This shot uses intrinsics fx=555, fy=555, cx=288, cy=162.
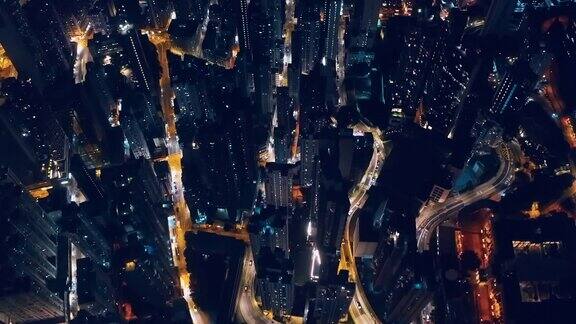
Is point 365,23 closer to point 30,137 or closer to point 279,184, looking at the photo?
point 279,184

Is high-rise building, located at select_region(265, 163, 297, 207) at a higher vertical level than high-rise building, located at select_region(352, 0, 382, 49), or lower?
lower

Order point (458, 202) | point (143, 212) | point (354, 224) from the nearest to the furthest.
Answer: point (143, 212) → point (354, 224) → point (458, 202)

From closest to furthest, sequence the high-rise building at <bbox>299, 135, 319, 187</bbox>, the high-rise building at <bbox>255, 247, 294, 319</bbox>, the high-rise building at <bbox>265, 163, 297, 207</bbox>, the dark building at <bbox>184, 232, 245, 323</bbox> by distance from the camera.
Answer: the high-rise building at <bbox>255, 247, 294, 319</bbox> < the dark building at <bbox>184, 232, 245, 323</bbox> < the high-rise building at <bbox>265, 163, 297, 207</bbox> < the high-rise building at <bbox>299, 135, 319, 187</bbox>

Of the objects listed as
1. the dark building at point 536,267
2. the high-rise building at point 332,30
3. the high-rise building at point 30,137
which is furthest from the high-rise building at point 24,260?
the dark building at point 536,267

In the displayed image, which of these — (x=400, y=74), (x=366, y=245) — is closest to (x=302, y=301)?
(x=366, y=245)

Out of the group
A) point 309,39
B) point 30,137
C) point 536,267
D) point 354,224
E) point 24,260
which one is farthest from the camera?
point 309,39

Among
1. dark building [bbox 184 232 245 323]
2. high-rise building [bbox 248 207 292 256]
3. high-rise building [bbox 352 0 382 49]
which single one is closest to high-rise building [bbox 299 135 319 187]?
high-rise building [bbox 248 207 292 256]

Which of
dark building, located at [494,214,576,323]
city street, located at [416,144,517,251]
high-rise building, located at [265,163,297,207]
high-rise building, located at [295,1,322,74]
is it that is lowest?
dark building, located at [494,214,576,323]

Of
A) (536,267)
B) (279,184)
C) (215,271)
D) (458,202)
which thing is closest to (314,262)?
(279,184)

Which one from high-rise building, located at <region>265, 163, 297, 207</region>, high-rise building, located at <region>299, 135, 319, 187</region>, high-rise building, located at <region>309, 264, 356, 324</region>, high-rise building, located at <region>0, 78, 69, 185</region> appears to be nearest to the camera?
high-rise building, located at <region>309, 264, 356, 324</region>

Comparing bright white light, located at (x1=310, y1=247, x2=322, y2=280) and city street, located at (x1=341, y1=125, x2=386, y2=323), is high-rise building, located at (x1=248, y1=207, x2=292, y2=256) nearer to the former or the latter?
bright white light, located at (x1=310, y1=247, x2=322, y2=280)

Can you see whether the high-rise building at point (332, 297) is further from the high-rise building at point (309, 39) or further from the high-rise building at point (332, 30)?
the high-rise building at point (332, 30)

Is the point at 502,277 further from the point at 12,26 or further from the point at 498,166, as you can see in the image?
the point at 12,26
